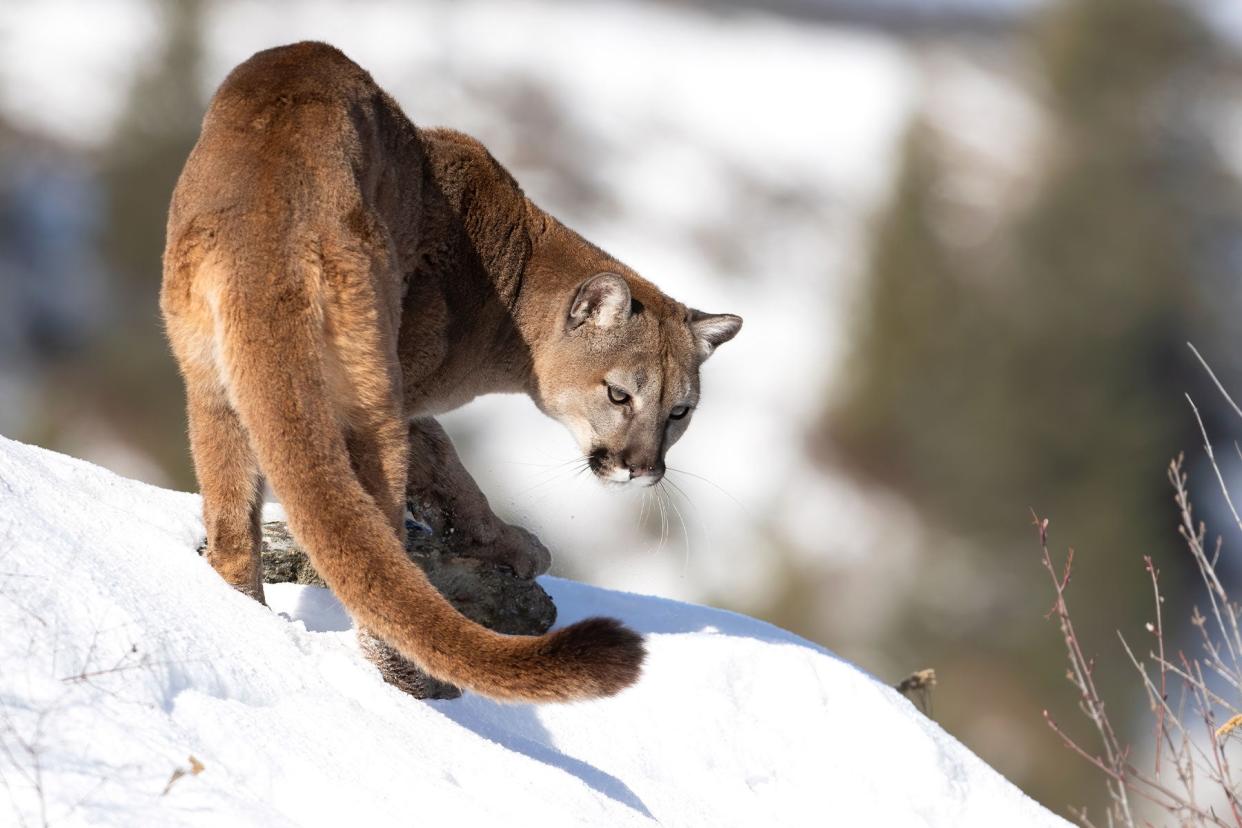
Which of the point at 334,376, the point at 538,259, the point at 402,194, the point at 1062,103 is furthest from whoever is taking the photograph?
the point at 1062,103

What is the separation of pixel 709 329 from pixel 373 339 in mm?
2810

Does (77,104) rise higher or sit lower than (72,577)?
higher

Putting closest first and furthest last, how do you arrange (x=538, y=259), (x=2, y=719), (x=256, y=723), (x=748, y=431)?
1. (x=2, y=719)
2. (x=256, y=723)
3. (x=538, y=259)
4. (x=748, y=431)

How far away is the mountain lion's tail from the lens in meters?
4.38

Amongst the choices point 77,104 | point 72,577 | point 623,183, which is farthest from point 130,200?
point 72,577

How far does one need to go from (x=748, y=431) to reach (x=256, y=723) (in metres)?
33.4

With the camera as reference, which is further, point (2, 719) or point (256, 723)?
point (256, 723)

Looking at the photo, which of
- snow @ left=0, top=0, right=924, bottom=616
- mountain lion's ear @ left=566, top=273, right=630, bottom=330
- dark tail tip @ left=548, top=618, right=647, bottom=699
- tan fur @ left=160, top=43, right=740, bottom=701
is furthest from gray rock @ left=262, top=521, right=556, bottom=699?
snow @ left=0, top=0, right=924, bottom=616

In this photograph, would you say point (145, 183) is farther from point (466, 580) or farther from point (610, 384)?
point (466, 580)

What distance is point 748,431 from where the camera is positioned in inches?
1468

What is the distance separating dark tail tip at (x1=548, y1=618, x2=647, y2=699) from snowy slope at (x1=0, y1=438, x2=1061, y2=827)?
1.29ft

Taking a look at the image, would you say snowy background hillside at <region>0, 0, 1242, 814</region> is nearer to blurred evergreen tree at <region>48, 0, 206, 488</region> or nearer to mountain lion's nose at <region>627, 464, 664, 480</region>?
blurred evergreen tree at <region>48, 0, 206, 488</region>

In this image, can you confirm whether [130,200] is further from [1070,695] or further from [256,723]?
[256,723]

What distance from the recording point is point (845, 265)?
43.6 m
